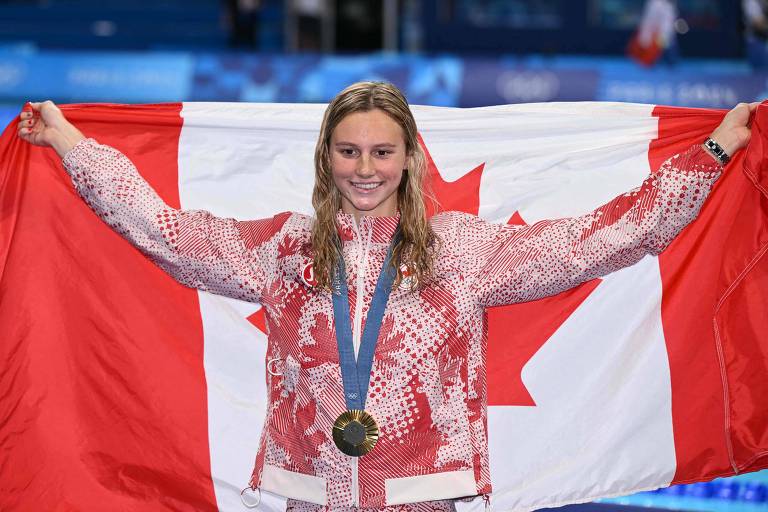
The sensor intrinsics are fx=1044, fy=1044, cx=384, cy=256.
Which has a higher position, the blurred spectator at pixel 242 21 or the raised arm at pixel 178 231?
the blurred spectator at pixel 242 21

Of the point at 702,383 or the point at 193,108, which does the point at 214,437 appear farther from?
the point at 702,383

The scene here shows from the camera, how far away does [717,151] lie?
245 centimetres

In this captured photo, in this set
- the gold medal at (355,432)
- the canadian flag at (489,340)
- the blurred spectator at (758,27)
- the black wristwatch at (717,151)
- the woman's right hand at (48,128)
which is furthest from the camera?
the blurred spectator at (758,27)

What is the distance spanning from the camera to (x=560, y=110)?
303cm

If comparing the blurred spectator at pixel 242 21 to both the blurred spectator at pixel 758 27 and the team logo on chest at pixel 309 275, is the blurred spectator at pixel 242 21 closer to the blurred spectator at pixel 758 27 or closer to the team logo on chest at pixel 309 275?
the blurred spectator at pixel 758 27

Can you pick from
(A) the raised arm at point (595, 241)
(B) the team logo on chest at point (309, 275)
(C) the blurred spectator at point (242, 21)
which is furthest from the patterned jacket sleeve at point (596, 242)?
(C) the blurred spectator at point (242, 21)

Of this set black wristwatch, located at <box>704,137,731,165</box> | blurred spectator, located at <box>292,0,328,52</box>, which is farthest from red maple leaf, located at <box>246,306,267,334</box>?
blurred spectator, located at <box>292,0,328,52</box>

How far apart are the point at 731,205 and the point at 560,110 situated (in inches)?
21.9

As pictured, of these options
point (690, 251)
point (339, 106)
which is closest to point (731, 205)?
point (690, 251)

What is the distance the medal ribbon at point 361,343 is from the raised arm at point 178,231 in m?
0.26

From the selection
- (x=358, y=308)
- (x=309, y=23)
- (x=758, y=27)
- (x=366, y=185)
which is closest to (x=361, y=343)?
(x=358, y=308)

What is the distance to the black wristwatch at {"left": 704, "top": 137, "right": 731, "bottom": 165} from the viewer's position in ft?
8.02

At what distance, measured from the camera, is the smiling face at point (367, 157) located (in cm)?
234

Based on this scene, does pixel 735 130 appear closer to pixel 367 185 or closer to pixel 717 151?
pixel 717 151
